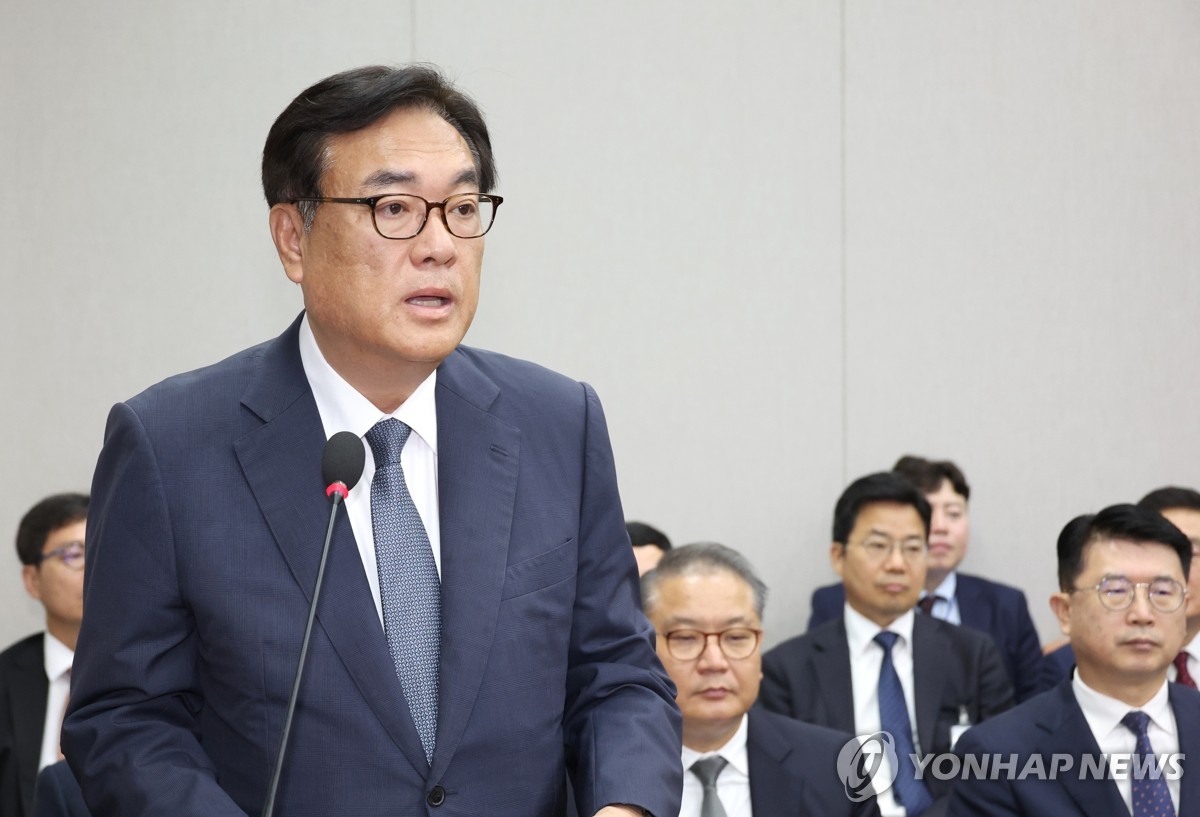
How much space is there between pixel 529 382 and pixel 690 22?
3581 millimetres

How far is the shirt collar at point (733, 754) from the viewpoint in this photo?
2984 mm

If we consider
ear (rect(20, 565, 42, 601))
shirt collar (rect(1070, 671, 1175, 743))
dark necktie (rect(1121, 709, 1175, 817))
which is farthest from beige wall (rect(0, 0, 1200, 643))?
dark necktie (rect(1121, 709, 1175, 817))

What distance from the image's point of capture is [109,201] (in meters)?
4.68

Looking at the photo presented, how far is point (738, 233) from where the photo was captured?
5.05 meters

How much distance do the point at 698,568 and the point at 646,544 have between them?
789 mm

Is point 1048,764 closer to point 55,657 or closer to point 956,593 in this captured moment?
point 956,593

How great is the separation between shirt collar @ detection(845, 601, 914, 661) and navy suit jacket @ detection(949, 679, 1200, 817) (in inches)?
54.0

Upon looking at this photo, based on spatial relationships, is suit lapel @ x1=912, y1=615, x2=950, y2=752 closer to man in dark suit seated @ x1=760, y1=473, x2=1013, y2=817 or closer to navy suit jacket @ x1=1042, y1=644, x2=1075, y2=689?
man in dark suit seated @ x1=760, y1=473, x2=1013, y2=817

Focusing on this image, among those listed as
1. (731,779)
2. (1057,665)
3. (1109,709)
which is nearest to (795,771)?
(731,779)

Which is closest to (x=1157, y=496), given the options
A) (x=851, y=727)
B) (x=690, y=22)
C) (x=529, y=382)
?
(x=851, y=727)

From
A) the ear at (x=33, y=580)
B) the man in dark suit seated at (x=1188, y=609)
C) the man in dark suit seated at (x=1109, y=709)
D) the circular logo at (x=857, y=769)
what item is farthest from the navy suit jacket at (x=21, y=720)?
the man in dark suit seated at (x=1188, y=609)

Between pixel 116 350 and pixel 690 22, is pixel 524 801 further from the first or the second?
pixel 690 22

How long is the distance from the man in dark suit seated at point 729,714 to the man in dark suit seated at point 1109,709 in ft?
0.98

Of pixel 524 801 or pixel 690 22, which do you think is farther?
pixel 690 22
